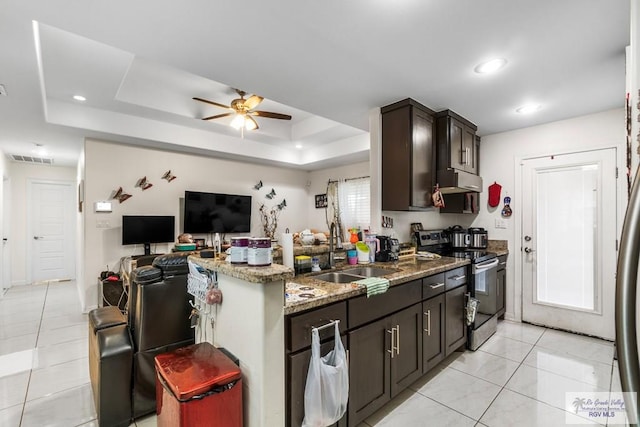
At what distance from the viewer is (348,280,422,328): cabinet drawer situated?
171 centimetres

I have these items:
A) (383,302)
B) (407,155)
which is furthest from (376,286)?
(407,155)

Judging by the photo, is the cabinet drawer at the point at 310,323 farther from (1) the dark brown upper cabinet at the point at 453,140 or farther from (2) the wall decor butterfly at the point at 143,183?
(2) the wall decor butterfly at the point at 143,183

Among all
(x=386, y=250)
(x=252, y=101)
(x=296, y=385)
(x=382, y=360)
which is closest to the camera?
(x=296, y=385)

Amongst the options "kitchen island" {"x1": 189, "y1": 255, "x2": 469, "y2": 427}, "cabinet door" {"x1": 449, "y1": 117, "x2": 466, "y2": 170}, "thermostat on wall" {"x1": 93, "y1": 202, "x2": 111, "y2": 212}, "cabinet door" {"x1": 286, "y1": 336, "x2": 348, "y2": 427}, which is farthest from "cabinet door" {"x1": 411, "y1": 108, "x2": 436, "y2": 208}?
"thermostat on wall" {"x1": 93, "y1": 202, "x2": 111, "y2": 212}

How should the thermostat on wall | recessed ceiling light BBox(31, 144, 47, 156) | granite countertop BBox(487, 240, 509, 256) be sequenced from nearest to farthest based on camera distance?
granite countertop BBox(487, 240, 509, 256)
the thermostat on wall
recessed ceiling light BBox(31, 144, 47, 156)

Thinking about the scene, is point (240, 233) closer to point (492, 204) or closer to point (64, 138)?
point (64, 138)

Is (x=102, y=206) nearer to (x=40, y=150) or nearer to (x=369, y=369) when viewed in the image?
(x=40, y=150)

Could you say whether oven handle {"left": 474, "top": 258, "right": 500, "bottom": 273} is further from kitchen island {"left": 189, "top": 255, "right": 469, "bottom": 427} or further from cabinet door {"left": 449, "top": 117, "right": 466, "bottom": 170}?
kitchen island {"left": 189, "top": 255, "right": 469, "bottom": 427}

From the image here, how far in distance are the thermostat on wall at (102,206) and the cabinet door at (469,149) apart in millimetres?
4764

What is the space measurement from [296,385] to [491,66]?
8.44 feet

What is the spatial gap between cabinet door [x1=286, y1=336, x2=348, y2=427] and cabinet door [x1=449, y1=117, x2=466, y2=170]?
266 cm

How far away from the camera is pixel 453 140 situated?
10.6ft

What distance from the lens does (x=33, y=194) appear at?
6.01 meters

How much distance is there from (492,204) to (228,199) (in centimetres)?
422
